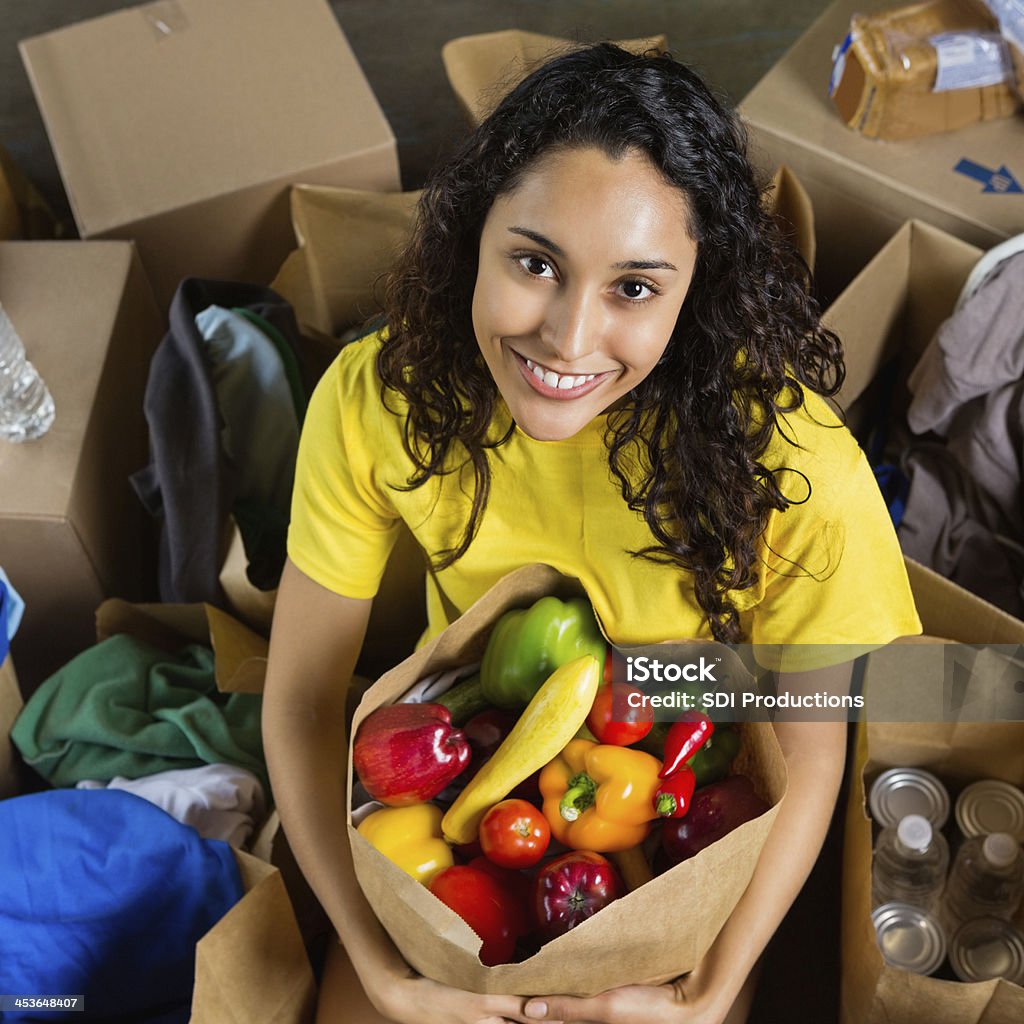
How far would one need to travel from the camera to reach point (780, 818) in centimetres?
110

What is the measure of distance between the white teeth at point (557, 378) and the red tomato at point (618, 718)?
0.27 m

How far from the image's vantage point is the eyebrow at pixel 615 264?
0.83 m

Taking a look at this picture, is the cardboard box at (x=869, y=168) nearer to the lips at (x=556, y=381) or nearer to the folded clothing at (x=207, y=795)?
the lips at (x=556, y=381)

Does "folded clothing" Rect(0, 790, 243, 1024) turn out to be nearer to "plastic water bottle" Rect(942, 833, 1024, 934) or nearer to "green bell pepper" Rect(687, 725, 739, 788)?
"green bell pepper" Rect(687, 725, 739, 788)

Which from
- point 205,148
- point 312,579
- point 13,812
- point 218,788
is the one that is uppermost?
point 205,148

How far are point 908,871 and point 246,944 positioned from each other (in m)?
0.75

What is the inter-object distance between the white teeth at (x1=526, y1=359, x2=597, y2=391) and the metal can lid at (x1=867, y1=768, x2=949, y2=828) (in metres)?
0.74

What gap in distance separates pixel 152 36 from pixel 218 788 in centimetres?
117

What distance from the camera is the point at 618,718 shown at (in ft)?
3.18

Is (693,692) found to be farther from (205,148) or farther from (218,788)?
(205,148)

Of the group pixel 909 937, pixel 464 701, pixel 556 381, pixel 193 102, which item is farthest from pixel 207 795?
pixel 193 102

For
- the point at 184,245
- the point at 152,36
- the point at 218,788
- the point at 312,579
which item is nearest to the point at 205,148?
the point at 184,245

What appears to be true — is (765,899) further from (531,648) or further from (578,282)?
(578,282)

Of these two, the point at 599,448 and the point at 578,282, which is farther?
→ the point at 599,448
